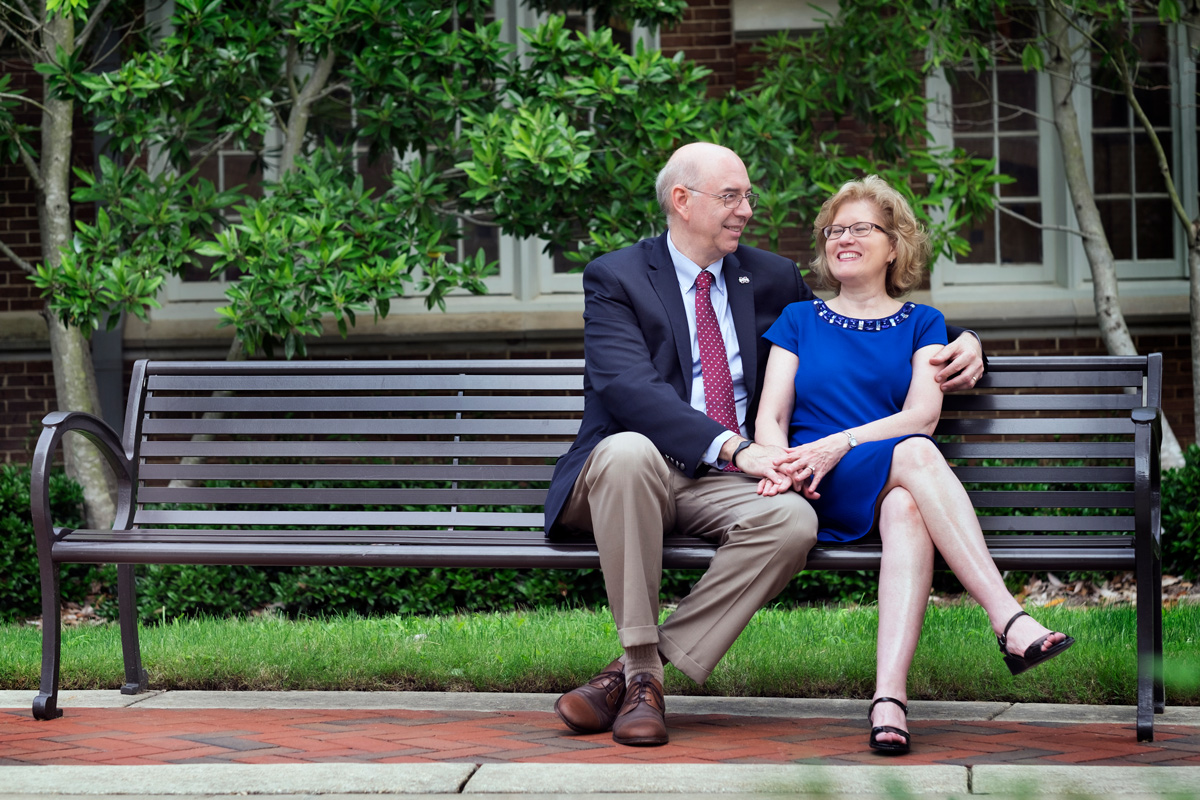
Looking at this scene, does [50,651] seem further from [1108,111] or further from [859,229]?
[1108,111]

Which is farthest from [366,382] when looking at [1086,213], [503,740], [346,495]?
[1086,213]

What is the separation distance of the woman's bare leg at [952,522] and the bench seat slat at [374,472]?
1254 millimetres

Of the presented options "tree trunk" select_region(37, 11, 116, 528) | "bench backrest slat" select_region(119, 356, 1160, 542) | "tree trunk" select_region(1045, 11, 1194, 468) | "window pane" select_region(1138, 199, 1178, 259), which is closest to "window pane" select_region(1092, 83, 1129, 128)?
"window pane" select_region(1138, 199, 1178, 259)

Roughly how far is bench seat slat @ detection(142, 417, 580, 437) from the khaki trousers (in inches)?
32.3

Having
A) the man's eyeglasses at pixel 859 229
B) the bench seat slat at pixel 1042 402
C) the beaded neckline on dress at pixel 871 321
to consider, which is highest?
the man's eyeglasses at pixel 859 229

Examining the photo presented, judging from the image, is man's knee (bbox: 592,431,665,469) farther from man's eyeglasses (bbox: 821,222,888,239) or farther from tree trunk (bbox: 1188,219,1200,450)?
tree trunk (bbox: 1188,219,1200,450)

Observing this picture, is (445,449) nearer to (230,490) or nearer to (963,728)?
(230,490)

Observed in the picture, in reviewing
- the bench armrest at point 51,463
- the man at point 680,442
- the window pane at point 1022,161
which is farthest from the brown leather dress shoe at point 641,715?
the window pane at point 1022,161

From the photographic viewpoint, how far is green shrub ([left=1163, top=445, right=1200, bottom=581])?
6.29m

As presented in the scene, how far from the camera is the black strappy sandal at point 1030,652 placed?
2.96m

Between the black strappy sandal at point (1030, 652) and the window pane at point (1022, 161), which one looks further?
the window pane at point (1022, 161)

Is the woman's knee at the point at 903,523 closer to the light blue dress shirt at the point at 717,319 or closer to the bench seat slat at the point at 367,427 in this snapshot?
the light blue dress shirt at the point at 717,319

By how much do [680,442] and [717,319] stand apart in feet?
1.73

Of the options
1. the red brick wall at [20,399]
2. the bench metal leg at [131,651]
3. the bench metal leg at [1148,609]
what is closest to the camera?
the bench metal leg at [1148,609]
